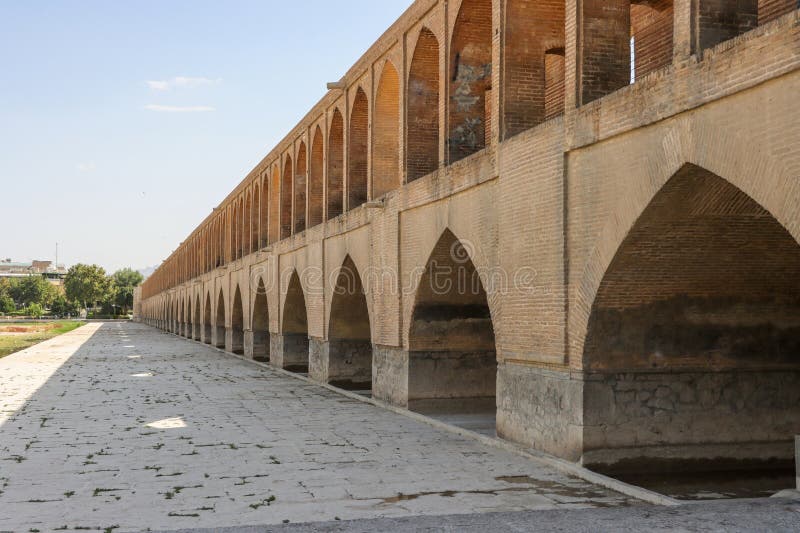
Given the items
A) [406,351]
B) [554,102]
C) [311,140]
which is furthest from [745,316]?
[311,140]

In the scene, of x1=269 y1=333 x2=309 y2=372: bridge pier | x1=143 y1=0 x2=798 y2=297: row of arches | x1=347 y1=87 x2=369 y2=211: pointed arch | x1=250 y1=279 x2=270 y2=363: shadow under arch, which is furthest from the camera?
x1=250 y1=279 x2=270 y2=363: shadow under arch

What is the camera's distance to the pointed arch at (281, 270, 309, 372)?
21141mm

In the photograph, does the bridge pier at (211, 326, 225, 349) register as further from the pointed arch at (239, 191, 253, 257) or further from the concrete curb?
the concrete curb

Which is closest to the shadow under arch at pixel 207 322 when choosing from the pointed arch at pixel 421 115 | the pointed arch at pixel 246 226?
the pointed arch at pixel 246 226

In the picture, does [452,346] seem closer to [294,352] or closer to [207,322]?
[294,352]

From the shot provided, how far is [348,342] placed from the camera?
17.2 meters

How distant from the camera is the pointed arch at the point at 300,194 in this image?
2108cm

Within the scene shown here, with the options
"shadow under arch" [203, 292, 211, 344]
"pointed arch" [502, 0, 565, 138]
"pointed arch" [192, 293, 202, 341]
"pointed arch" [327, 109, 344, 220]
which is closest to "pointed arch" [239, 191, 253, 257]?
"shadow under arch" [203, 292, 211, 344]

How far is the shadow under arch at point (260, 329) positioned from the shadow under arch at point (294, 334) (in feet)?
12.8

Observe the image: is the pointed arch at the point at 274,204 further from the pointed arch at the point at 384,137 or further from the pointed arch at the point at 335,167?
the pointed arch at the point at 384,137

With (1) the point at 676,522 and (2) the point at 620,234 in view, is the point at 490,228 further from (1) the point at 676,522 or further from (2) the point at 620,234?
(1) the point at 676,522

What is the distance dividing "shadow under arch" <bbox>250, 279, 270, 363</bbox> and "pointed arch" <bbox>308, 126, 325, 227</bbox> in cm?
611

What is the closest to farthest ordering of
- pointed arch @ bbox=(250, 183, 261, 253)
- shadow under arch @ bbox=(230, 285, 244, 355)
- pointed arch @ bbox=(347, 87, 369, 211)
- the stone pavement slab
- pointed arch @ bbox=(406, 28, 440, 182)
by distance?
the stone pavement slab
pointed arch @ bbox=(406, 28, 440, 182)
pointed arch @ bbox=(347, 87, 369, 211)
pointed arch @ bbox=(250, 183, 261, 253)
shadow under arch @ bbox=(230, 285, 244, 355)

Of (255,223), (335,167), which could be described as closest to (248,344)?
(255,223)
